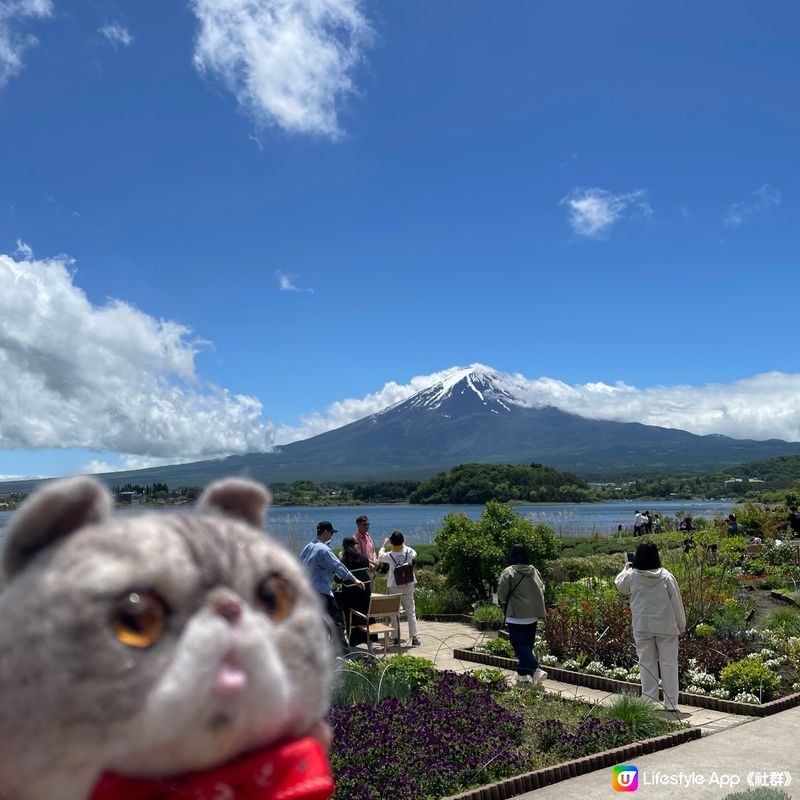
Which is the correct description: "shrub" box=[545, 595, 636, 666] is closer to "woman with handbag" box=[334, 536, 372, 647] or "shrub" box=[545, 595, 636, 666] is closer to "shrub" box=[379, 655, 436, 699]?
"shrub" box=[379, 655, 436, 699]

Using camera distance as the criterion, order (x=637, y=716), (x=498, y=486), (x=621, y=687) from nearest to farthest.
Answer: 1. (x=637, y=716)
2. (x=621, y=687)
3. (x=498, y=486)

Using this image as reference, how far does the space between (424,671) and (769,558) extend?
13104mm

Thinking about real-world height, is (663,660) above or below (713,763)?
above

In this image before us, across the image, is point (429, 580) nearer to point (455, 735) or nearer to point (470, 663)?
point (470, 663)

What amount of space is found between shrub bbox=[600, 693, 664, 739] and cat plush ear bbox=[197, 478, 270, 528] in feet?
19.0

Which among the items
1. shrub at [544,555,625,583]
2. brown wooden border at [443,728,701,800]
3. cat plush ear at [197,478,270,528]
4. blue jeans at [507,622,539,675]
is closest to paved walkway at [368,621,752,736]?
blue jeans at [507,622,539,675]

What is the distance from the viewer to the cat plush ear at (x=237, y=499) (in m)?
1.27

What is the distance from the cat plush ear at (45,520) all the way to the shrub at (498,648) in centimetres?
900

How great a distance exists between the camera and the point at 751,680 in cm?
769

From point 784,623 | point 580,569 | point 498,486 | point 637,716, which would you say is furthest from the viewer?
point 498,486

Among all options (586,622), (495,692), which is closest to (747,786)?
(495,692)

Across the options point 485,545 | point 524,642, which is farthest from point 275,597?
point 485,545

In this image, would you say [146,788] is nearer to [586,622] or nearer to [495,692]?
[495,692]

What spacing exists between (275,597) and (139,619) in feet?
0.65
